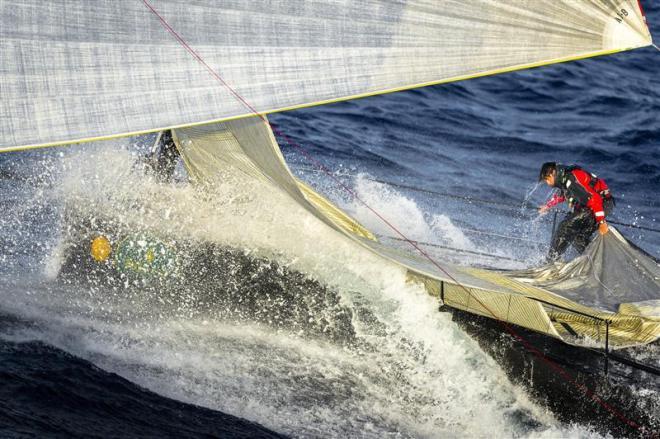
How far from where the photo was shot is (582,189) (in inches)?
312

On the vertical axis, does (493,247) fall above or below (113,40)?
below

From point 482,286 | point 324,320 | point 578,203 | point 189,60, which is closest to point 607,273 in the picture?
point 578,203

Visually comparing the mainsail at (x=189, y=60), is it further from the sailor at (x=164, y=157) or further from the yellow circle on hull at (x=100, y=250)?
the sailor at (x=164, y=157)

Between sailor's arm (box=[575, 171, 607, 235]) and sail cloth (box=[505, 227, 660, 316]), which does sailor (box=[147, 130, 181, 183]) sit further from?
sailor's arm (box=[575, 171, 607, 235])

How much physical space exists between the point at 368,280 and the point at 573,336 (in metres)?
1.68

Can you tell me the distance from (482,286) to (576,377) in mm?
1078

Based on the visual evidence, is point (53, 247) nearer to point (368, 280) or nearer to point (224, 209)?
point (224, 209)

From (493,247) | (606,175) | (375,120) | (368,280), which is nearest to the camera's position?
(368,280)

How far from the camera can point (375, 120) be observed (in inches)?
559

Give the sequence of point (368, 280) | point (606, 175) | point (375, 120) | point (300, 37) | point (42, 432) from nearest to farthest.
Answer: point (42, 432) < point (300, 37) < point (368, 280) < point (606, 175) < point (375, 120)

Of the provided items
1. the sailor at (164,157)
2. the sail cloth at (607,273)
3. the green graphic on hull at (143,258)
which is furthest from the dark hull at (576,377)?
the sailor at (164,157)

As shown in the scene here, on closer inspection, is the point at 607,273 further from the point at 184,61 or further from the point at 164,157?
the point at 164,157

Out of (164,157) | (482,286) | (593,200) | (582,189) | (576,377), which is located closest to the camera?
(482,286)

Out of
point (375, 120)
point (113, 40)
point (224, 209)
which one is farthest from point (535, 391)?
point (375, 120)
